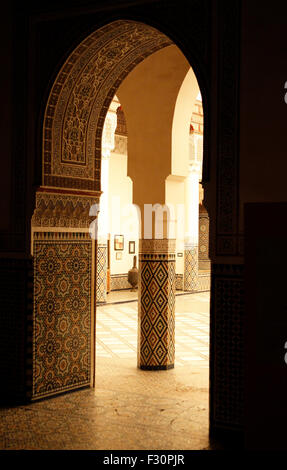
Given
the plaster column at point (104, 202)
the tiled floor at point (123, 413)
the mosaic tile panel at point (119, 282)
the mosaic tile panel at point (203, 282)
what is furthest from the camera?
the mosaic tile panel at point (203, 282)

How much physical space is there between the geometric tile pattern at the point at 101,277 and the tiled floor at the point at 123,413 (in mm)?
3464

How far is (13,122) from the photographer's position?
4215mm

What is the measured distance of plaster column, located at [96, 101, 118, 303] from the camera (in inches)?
360

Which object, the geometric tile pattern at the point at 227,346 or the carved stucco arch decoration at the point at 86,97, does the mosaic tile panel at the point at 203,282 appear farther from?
the geometric tile pattern at the point at 227,346

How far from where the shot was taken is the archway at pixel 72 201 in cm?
420

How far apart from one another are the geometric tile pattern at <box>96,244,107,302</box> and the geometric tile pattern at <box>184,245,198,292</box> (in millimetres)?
2094

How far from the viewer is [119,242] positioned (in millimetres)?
11773

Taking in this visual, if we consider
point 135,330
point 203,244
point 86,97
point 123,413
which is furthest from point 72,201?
point 203,244

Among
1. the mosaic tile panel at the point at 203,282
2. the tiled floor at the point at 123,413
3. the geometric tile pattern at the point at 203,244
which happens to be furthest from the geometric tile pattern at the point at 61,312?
the geometric tile pattern at the point at 203,244

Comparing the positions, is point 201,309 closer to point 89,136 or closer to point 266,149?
point 89,136

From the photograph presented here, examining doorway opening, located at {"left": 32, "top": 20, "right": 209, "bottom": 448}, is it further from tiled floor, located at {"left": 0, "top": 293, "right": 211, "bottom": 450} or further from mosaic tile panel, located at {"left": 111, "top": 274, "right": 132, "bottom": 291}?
mosaic tile panel, located at {"left": 111, "top": 274, "right": 132, "bottom": 291}

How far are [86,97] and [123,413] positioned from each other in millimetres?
2071

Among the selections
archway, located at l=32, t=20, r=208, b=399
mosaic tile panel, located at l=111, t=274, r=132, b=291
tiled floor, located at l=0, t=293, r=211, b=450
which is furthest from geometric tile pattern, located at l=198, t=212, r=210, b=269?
archway, located at l=32, t=20, r=208, b=399

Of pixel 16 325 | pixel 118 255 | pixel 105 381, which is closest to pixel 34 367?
pixel 16 325
